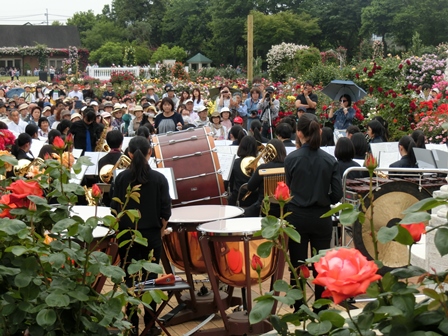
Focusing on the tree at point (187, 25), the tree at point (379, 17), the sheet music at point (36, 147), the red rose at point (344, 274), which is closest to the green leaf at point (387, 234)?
the red rose at point (344, 274)

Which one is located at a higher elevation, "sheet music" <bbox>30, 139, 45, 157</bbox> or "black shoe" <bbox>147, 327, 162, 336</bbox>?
"sheet music" <bbox>30, 139, 45, 157</bbox>

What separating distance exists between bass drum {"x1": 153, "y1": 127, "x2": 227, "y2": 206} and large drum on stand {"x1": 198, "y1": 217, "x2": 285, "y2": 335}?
1.56 metres

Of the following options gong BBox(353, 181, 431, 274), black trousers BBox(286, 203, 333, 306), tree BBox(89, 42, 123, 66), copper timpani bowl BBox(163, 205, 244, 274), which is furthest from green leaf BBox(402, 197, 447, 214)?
tree BBox(89, 42, 123, 66)

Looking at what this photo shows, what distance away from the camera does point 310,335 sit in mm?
2430

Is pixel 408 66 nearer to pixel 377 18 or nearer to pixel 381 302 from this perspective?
pixel 381 302

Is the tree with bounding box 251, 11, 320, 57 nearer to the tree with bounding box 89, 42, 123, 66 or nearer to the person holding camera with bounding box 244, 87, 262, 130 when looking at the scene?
the tree with bounding box 89, 42, 123, 66

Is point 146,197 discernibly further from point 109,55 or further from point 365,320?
point 109,55

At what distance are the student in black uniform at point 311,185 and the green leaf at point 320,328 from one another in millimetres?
3651

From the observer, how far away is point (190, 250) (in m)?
6.42

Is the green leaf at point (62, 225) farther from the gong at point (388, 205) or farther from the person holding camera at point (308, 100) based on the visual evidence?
the person holding camera at point (308, 100)

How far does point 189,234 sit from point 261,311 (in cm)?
398

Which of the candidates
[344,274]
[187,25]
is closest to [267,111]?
[344,274]

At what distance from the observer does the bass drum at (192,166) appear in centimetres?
760

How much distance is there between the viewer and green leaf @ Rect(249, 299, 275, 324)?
7.96 ft
